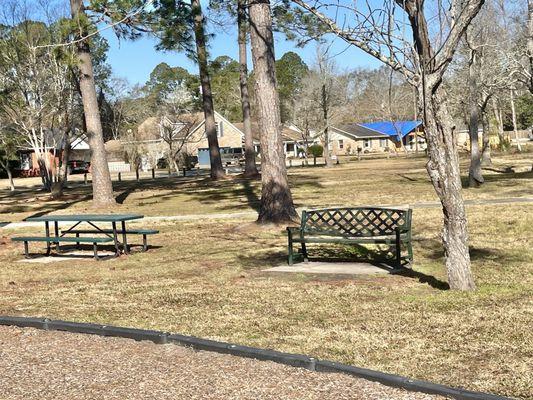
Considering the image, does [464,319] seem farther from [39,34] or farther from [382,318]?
[39,34]

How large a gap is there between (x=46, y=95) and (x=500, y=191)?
64.0ft

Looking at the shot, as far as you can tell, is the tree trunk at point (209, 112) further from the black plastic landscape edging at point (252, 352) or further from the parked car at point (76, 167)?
the parked car at point (76, 167)

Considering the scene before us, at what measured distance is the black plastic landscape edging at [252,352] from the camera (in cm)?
423

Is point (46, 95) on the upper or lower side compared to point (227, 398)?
upper

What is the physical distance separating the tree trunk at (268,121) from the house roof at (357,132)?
7482 centimetres

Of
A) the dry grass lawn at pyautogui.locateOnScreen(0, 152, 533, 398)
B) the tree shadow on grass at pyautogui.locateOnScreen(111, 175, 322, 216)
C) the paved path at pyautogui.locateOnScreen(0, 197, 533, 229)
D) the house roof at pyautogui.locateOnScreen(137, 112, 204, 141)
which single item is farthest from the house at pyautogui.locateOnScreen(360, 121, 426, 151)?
the dry grass lawn at pyautogui.locateOnScreen(0, 152, 533, 398)

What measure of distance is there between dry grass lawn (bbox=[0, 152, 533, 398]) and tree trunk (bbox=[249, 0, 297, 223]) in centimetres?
63

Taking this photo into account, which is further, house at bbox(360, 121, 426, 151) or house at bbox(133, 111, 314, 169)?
house at bbox(360, 121, 426, 151)

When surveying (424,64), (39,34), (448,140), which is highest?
(39,34)

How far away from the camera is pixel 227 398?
14.4 ft

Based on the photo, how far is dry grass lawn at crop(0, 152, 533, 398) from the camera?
516 cm

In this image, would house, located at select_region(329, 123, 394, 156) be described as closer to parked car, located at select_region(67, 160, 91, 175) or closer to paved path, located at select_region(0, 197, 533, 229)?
parked car, located at select_region(67, 160, 91, 175)

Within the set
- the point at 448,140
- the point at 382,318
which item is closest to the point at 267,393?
the point at 382,318

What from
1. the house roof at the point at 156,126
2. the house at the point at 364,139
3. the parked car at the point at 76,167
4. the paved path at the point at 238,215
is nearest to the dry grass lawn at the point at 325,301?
the paved path at the point at 238,215
